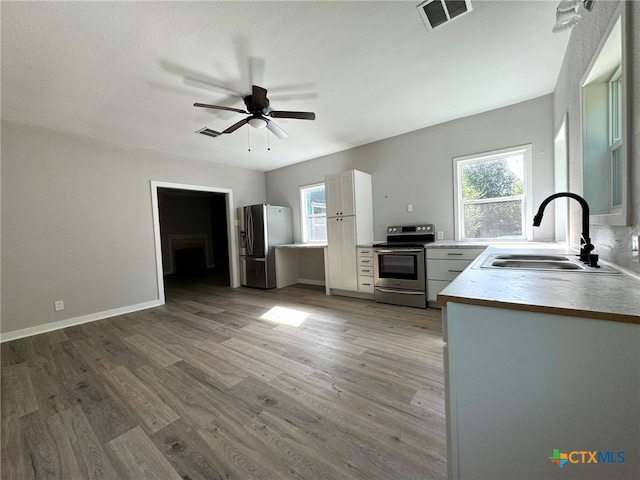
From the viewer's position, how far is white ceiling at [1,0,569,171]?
5.49 feet

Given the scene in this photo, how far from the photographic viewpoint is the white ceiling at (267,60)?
167 cm

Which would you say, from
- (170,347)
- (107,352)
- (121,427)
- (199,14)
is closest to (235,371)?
(121,427)

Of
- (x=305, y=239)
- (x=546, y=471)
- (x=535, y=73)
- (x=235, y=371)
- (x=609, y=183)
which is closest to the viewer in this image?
(x=546, y=471)

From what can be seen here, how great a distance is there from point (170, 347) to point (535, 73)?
4501 mm

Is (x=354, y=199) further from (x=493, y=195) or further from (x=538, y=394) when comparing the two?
(x=538, y=394)

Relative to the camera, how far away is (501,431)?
0.82 metres

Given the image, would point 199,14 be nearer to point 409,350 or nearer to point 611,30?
point 611,30

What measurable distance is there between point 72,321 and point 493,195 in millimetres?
5743

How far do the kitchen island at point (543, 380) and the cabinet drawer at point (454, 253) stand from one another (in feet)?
6.90

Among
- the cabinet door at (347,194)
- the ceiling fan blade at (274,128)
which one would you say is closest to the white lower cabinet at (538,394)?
the ceiling fan blade at (274,128)

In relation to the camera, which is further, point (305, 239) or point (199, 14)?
point (305, 239)

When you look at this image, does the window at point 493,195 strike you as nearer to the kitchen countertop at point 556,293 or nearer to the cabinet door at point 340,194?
the cabinet door at point 340,194

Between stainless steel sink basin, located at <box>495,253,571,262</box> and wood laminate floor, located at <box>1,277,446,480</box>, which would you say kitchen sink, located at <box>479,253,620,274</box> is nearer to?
stainless steel sink basin, located at <box>495,253,571,262</box>

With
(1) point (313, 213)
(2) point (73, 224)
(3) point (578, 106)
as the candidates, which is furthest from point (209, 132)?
(3) point (578, 106)
